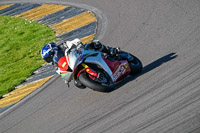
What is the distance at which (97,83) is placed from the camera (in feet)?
25.8

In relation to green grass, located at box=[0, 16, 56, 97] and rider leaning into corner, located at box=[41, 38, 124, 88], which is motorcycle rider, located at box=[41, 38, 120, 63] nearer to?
rider leaning into corner, located at box=[41, 38, 124, 88]

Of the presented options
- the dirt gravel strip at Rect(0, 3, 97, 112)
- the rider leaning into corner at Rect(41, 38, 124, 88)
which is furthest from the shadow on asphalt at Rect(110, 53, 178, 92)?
the dirt gravel strip at Rect(0, 3, 97, 112)

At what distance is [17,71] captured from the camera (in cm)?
1191

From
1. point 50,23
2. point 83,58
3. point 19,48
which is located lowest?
point 19,48

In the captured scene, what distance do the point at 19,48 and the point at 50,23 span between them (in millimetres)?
1539

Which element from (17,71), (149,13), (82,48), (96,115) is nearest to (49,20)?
(17,71)

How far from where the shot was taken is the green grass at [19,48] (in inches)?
452

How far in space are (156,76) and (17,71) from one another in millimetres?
5161

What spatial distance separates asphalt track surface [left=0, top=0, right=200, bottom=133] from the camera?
22.5 feet

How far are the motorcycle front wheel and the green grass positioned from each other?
3515 mm

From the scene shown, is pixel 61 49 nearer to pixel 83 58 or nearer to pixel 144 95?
pixel 83 58

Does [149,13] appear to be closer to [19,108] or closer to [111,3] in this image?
[111,3]

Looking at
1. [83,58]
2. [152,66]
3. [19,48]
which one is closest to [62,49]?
[83,58]

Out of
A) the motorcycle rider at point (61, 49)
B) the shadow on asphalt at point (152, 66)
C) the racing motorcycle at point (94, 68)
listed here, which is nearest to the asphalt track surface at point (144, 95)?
the shadow on asphalt at point (152, 66)
